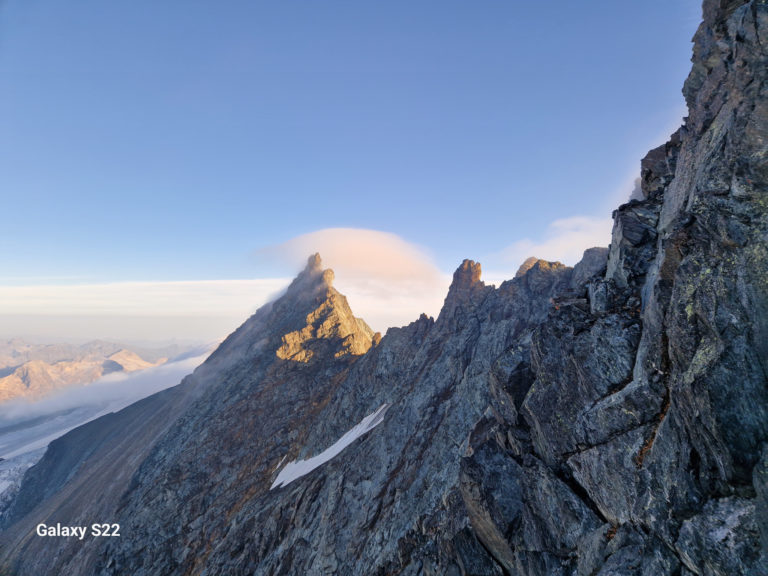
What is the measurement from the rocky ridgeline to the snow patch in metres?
2.34

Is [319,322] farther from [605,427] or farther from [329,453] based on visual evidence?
[605,427]

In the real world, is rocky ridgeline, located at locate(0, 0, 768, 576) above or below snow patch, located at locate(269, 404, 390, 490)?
above

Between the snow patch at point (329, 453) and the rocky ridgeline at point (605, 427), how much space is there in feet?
7.69

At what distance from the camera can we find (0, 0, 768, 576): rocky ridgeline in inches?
407

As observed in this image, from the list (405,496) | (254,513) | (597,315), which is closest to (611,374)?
(597,315)

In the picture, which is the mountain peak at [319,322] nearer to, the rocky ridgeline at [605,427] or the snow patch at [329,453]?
the snow patch at [329,453]

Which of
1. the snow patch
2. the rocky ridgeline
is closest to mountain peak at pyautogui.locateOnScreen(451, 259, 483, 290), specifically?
the rocky ridgeline

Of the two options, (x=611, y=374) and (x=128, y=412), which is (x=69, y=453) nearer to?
(x=128, y=412)

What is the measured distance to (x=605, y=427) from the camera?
14281 mm

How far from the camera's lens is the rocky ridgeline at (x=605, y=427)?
10336 mm

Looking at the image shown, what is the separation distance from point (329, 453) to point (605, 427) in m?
44.2

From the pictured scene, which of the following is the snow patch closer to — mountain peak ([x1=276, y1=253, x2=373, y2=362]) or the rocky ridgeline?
the rocky ridgeline

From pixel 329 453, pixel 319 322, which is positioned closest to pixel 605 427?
pixel 329 453

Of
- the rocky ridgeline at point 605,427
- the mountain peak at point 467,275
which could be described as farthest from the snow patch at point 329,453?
the mountain peak at point 467,275
